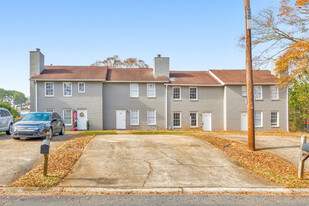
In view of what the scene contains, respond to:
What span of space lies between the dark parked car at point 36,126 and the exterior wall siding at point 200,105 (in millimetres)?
13902

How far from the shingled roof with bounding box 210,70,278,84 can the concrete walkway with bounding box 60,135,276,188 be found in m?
17.3

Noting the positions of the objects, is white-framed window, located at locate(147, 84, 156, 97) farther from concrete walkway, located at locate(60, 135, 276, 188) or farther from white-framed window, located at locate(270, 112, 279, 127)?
concrete walkway, located at locate(60, 135, 276, 188)

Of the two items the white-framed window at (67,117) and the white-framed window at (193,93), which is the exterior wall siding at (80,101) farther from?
the white-framed window at (193,93)

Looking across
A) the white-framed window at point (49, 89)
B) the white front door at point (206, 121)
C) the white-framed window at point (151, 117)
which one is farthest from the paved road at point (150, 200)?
the white-framed window at point (49, 89)

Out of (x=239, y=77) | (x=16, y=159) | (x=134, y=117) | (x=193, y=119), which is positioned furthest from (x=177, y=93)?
(x=16, y=159)

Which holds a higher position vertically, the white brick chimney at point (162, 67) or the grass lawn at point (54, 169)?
the white brick chimney at point (162, 67)

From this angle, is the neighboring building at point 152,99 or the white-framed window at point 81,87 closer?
the neighboring building at point 152,99

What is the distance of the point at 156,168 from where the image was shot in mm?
8227

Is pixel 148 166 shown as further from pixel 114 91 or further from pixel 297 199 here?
pixel 114 91

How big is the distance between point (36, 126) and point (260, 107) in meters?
22.8

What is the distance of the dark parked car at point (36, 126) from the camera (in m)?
12.8

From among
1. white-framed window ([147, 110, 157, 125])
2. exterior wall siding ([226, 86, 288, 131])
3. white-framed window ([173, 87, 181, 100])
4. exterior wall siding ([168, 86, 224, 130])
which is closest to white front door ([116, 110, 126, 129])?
white-framed window ([147, 110, 157, 125])

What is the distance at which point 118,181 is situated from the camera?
6965mm

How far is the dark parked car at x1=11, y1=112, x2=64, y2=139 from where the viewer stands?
12.8m
